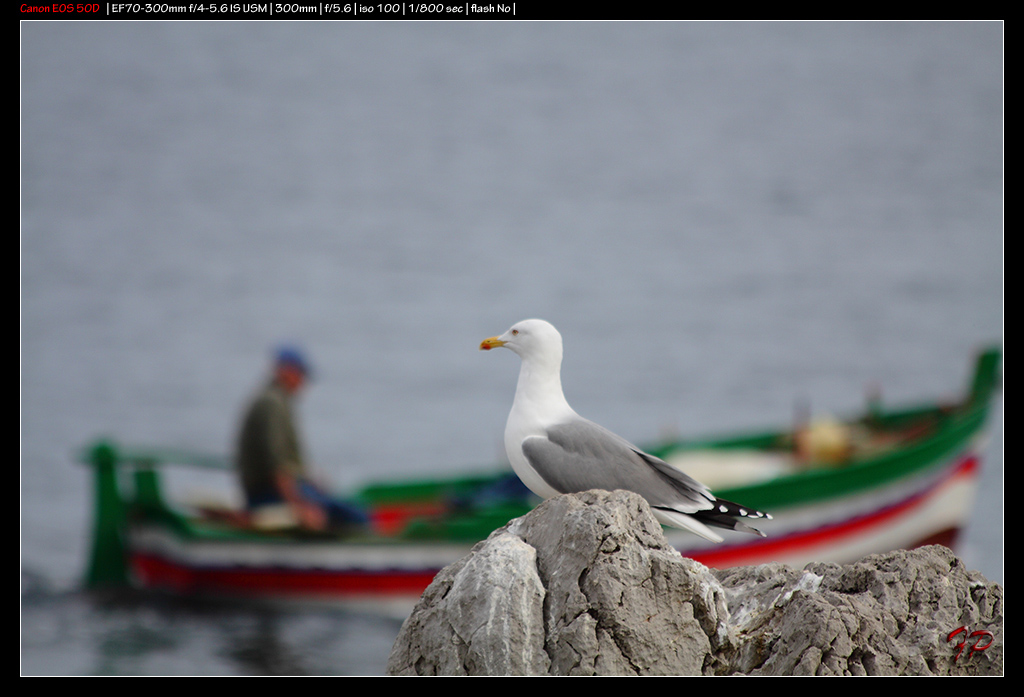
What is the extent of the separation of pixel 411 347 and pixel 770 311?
10790 millimetres

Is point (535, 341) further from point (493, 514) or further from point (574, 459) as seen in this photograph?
point (493, 514)

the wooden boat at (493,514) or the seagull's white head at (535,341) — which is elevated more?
the seagull's white head at (535,341)

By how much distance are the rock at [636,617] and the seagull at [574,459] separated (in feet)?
1.94

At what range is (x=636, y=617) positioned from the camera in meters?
3.66

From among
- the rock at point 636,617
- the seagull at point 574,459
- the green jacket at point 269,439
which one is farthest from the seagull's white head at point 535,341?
the green jacket at point 269,439

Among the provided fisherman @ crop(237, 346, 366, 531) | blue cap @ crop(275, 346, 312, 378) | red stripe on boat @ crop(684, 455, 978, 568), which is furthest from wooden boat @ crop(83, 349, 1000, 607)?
Answer: blue cap @ crop(275, 346, 312, 378)

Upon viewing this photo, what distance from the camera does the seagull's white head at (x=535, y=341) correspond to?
4.64m

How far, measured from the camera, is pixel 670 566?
3.71 metres

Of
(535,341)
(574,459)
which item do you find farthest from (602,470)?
(535,341)

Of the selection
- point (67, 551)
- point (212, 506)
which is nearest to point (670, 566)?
point (212, 506)

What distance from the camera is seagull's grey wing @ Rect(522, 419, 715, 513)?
14.7ft

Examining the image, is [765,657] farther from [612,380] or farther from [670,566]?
[612,380]

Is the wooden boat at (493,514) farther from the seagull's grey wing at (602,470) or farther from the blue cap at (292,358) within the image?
the seagull's grey wing at (602,470)

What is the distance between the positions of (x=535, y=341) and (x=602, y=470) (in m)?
0.64
